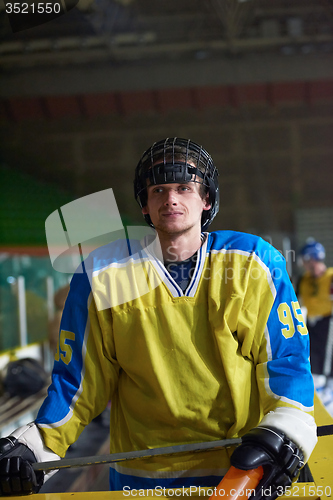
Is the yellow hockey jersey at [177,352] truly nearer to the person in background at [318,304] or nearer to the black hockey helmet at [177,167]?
the black hockey helmet at [177,167]

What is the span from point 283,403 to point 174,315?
26 cm

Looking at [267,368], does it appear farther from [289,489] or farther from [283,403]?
[289,489]

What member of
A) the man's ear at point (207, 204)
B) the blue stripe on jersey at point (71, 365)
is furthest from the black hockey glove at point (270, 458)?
the man's ear at point (207, 204)

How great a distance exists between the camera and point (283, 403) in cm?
83

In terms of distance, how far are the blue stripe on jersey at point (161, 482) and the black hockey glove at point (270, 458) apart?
7.7 inches

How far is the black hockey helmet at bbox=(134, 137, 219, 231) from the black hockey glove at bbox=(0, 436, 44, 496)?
0.56 metres

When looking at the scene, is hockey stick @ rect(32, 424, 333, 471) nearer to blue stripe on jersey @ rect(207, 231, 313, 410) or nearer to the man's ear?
blue stripe on jersey @ rect(207, 231, 313, 410)

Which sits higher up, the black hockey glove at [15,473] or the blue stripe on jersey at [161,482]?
the black hockey glove at [15,473]

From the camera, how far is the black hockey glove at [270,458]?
2.40 ft

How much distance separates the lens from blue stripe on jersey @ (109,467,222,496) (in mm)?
920

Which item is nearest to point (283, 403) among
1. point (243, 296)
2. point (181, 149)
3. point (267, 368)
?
point (267, 368)

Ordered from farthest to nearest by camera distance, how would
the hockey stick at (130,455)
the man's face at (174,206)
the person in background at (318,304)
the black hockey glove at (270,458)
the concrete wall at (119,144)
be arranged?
the person in background at (318,304) → the concrete wall at (119,144) → the man's face at (174,206) → the hockey stick at (130,455) → the black hockey glove at (270,458)

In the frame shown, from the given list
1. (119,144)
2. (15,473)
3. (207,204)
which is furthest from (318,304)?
(15,473)

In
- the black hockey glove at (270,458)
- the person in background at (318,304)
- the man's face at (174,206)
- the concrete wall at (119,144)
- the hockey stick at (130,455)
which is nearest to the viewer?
the black hockey glove at (270,458)
